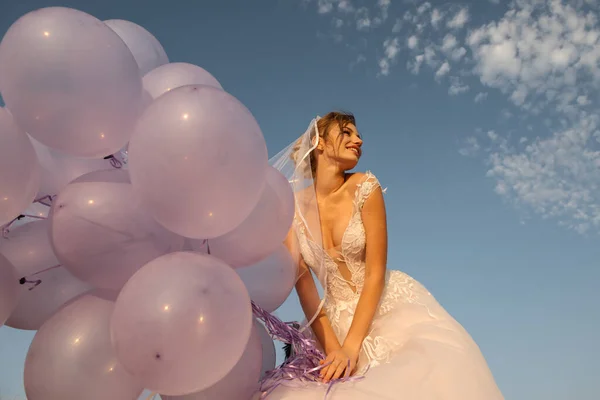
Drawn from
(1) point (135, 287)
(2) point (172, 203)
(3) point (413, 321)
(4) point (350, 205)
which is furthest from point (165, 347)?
(4) point (350, 205)

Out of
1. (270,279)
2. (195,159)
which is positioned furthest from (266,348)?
(195,159)

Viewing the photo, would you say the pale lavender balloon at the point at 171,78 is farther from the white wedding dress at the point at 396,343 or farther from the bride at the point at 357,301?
the white wedding dress at the point at 396,343

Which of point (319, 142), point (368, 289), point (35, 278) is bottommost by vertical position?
point (35, 278)

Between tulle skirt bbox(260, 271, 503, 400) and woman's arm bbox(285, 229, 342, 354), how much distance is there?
138 millimetres

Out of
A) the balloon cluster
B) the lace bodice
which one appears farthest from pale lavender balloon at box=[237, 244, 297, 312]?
the balloon cluster

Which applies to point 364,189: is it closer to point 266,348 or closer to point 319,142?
point 319,142

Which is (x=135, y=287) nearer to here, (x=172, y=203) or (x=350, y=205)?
(x=172, y=203)

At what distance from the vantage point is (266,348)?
2816mm

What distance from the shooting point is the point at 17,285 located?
2305 millimetres

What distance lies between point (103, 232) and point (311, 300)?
1551 mm

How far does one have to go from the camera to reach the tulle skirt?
221cm

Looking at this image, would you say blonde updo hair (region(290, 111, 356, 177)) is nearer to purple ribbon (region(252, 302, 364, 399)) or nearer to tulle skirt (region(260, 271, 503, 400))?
tulle skirt (region(260, 271, 503, 400))

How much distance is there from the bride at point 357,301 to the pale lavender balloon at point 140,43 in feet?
3.58

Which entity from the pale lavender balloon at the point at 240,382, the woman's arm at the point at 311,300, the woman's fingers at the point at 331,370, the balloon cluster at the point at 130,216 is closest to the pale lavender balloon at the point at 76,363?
the balloon cluster at the point at 130,216
